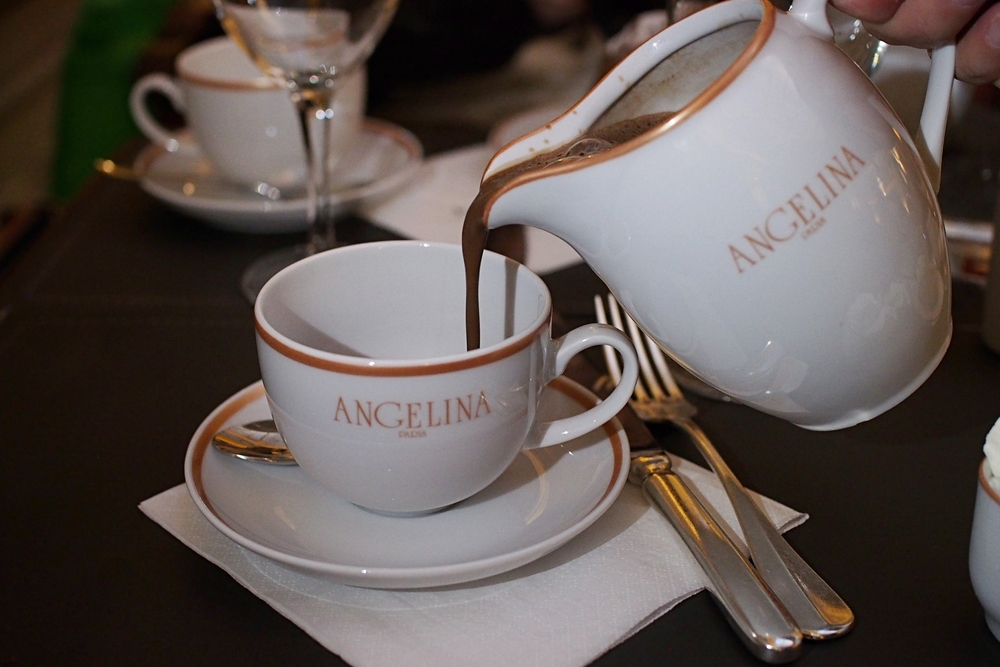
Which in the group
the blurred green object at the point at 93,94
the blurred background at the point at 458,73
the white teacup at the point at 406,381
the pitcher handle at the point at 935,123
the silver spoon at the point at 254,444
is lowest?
the blurred green object at the point at 93,94

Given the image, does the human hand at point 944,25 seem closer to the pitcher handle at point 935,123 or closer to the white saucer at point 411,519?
the pitcher handle at point 935,123

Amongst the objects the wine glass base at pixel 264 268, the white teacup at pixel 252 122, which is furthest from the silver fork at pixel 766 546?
the white teacup at pixel 252 122

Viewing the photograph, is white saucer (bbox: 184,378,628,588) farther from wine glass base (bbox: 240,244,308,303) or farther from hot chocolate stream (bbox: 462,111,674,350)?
wine glass base (bbox: 240,244,308,303)

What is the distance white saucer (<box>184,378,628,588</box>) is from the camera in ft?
1.37

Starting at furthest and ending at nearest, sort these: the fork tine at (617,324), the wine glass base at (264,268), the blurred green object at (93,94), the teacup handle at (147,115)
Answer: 1. the blurred green object at (93,94)
2. the teacup handle at (147,115)
3. the wine glass base at (264,268)
4. the fork tine at (617,324)

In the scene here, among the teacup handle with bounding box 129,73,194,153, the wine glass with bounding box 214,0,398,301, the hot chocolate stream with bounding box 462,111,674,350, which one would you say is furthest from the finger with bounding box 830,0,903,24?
the teacup handle with bounding box 129,73,194,153

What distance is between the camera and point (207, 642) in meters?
0.41

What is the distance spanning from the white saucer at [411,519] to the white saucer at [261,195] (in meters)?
0.36

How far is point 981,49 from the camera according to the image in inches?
19.7

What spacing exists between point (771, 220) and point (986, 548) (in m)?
0.15

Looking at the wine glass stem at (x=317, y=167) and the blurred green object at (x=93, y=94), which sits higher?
the wine glass stem at (x=317, y=167)

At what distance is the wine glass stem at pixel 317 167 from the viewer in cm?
83

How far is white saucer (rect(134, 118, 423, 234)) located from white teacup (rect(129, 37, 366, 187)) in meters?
0.03

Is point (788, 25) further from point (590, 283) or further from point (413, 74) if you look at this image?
point (413, 74)
